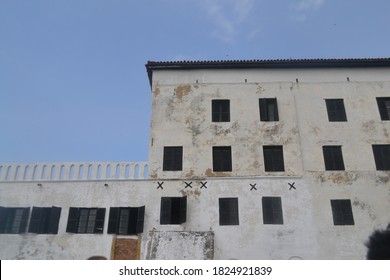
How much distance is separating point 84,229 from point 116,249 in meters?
2.10

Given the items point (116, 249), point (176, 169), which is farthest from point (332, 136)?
point (116, 249)

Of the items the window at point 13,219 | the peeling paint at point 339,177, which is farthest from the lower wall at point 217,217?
the window at point 13,219

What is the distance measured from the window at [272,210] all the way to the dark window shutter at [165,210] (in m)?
5.08

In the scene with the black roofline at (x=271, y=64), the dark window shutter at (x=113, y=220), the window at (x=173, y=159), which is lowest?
the dark window shutter at (x=113, y=220)

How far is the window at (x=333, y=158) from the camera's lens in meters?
20.9

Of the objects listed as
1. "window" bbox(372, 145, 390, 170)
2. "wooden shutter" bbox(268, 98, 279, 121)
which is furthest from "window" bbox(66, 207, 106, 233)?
"window" bbox(372, 145, 390, 170)

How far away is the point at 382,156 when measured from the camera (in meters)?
21.0

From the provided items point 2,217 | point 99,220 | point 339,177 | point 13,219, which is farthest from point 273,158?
point 2,217

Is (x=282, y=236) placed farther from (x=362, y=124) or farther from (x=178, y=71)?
(x=178, y=71)

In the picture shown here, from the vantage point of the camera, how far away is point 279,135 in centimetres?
2180

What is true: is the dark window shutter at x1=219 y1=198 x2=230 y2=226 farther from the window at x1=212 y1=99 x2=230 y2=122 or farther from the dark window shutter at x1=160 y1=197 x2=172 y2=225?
the window at x1=212 y1=99 x2=230 y2=122

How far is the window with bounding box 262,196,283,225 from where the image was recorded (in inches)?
772

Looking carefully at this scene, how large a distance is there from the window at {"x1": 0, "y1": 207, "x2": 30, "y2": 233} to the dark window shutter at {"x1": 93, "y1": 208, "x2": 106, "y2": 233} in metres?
3.87

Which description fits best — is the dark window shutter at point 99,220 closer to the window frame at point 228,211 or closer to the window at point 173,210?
the window at point 173,210
